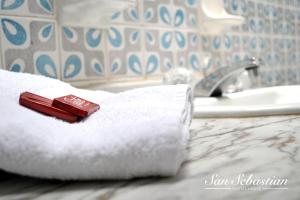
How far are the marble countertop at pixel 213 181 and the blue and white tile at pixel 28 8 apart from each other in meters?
0.41

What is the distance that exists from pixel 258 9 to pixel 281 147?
1155mm

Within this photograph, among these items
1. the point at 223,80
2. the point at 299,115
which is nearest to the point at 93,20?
the point at 223,80

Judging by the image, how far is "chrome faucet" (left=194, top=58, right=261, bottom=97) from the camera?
0.83 meters

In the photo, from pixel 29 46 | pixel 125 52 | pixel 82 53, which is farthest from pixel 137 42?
pixel 29 46

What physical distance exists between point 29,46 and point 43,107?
368 mm

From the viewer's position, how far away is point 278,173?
11.5 inches

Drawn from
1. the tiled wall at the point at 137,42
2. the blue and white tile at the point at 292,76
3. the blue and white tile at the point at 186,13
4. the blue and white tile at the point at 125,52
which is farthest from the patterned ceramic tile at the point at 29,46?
the blue and white tile at the point at 292,76

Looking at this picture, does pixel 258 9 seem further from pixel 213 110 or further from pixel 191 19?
pixel 213 110

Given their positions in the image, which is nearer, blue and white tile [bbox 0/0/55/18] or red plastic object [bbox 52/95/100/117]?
red plastic object [bbox 52/95/100/117]

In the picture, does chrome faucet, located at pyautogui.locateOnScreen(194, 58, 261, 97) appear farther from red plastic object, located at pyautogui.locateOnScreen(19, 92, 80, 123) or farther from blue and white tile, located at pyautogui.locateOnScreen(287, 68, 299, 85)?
blue and white tile, located at pyautogui.locateOnScreen(287, 68, 299, 85)

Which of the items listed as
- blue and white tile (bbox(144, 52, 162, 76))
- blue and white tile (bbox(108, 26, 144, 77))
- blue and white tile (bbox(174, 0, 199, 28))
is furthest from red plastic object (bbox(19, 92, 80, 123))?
blue and white tile (bbox(174, 0, 199, 28))

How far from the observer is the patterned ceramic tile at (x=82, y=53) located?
746 millimetres

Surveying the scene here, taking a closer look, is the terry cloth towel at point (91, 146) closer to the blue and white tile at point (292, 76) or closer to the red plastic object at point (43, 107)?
the red plastic object at point (43, 107)

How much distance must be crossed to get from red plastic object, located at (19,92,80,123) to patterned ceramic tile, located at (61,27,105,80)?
1.28 ft
